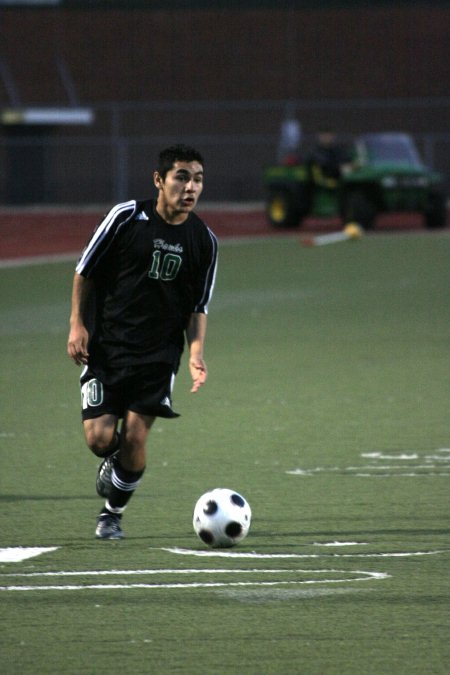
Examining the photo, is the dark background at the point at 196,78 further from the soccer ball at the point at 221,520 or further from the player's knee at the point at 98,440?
the soccer ball at the point at 221,520

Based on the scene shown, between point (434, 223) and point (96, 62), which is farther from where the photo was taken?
point (96, 62)

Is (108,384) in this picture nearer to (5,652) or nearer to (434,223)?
(5,652)

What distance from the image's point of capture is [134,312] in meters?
6.75

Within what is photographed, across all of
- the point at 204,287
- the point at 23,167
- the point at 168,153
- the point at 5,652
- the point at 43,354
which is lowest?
the point at 23,167

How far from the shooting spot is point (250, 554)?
21.2ft

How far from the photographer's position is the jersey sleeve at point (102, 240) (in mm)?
6676

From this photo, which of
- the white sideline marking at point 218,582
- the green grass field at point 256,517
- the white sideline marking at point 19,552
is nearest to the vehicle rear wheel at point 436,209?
the green grass field at point 256,517

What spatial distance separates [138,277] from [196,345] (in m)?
0.41

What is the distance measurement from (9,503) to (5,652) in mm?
2691

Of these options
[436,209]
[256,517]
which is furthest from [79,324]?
[436,209]

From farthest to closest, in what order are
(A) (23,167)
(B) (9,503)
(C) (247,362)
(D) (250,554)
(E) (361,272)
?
(A) (23,167) < (E) (361,272) < (C) (247,362) < (B) (9,503) < (D) (250,554)

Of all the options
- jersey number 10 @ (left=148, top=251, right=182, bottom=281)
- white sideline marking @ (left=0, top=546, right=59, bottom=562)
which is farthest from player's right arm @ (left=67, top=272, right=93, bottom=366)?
white sideline marking @ (left=0, top=546, right=59, bottom=562)

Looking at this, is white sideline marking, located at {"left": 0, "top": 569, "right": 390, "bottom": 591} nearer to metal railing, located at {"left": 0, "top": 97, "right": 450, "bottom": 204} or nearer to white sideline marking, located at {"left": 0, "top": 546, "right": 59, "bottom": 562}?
white sideline marking, located at {"left": 0, "top": 546, "right": 59, "bottom": 562}

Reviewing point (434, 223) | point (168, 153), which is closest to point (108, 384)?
point (168, 153)
